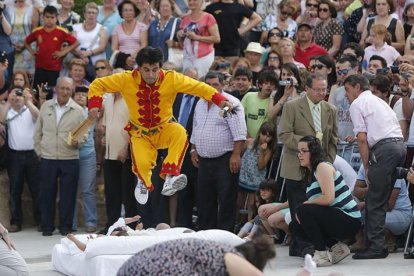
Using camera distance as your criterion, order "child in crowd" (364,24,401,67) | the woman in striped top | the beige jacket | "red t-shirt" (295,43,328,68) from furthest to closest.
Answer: "red t-shirt" (295,43,328,68) < the beige jacket < "child in crowd" (364,24,401,67) < the woman in striped top

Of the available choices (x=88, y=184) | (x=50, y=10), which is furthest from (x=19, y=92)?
(x=50, y=10)

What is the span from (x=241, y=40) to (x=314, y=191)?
543 centimetres

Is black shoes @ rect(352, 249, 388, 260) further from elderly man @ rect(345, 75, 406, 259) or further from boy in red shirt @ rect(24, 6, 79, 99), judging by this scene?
boy in red shirt @ rect(24, 6, 79, 99)

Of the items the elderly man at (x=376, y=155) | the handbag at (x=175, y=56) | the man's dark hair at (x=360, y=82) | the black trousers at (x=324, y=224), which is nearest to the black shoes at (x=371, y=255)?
the elderly man at (x=376, y=155)

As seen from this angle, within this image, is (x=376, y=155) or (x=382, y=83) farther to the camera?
(x=382, y=83)

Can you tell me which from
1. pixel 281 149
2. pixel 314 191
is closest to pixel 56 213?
pixel 281 149

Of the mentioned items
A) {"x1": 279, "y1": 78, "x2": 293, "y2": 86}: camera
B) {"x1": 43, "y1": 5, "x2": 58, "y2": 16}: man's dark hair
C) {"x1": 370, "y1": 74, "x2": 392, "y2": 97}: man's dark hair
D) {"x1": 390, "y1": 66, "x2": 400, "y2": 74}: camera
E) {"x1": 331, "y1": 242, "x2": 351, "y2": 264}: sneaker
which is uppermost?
{"x1": 43, "y1": 5, "x2": 58, "y2": 16}: man's dark hair

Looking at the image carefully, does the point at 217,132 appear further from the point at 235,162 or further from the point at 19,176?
the point at 19,176

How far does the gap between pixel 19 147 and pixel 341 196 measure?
5.36m

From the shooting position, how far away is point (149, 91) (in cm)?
1314

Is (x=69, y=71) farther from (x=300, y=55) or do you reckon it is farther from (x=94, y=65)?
(x=300, y=55)

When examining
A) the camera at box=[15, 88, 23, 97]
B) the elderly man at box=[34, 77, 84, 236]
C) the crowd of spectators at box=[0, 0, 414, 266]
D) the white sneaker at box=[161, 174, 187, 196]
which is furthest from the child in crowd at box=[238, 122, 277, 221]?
the camera at box=[15, 88, 23, 97]

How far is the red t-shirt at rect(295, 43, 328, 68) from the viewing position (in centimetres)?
1630

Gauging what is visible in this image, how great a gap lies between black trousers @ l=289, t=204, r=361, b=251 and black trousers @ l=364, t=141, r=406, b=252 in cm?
28
